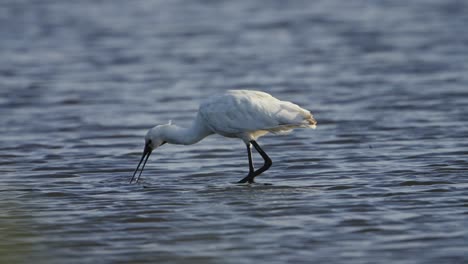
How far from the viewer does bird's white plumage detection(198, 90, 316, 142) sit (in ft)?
35.7

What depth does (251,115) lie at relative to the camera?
10.9 m

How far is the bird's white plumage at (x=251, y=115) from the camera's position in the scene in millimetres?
10867

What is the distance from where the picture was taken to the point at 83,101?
16.9 metres

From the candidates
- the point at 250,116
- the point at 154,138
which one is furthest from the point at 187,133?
the point at 250,116

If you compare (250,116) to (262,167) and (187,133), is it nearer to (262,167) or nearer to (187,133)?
(262,167)

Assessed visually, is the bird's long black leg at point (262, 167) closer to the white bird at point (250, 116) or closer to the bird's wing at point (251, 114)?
the white bird at point (250, 116)

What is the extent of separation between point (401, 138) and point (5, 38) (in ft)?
43.3

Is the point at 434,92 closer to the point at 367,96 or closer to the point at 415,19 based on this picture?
the point at 367,96

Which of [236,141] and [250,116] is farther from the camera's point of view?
[236,141]

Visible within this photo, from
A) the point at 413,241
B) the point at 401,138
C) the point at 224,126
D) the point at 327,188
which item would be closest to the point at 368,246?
the point at 413,241

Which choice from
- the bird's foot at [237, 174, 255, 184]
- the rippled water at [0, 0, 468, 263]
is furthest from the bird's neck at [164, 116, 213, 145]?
the bird's foot at [237, 174, 255, 184]

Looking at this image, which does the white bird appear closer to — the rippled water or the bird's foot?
the bird's foot

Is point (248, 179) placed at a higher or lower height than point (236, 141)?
higher

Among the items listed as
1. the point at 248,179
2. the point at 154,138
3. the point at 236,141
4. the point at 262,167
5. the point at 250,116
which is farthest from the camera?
the point at 236,141
